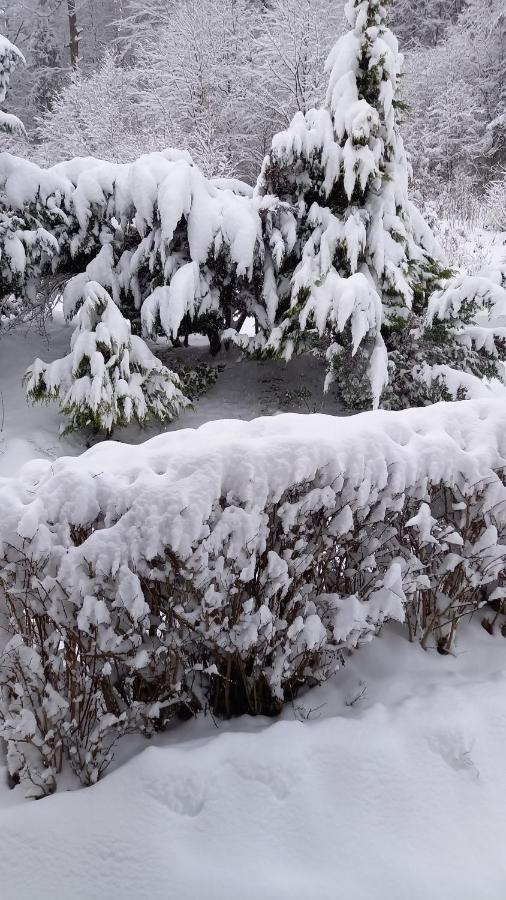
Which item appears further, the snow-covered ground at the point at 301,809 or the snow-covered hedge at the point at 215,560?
the snow-covered hedge at the point at 215,560

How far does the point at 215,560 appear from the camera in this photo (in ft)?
6.19

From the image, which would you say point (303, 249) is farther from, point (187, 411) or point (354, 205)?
point (187, 411)

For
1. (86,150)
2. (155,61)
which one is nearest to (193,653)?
(86,150)

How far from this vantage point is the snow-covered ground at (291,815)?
1.67 metres

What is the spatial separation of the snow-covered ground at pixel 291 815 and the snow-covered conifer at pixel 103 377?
349cm

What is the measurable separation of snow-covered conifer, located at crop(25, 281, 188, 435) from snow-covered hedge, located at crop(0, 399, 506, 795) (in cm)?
A: 308

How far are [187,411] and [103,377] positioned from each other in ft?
4.03

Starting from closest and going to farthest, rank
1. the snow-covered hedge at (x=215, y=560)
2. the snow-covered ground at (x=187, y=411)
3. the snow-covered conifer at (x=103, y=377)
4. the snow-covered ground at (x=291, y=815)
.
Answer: the snow-covered ground at (x=291, y=815), the snow-covered hedge at (x=215, y=560), the snow-covered conifer at (x=103, y=377), the snow-covered ground at (x=187, y=411)

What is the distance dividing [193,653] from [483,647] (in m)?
1.37

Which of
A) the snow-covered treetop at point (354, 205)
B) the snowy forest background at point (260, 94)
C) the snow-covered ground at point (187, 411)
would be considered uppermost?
the snowy forest background at point (260, 94)

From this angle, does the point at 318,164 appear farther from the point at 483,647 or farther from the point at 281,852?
the point at 281,852

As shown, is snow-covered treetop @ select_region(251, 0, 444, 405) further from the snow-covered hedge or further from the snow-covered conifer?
the snow-covered hedge

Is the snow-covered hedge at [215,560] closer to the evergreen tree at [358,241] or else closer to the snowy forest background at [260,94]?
the evergreen tree at [358,241]

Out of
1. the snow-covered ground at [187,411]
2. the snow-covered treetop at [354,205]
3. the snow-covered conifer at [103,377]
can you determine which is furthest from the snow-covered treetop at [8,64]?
the snow-covered treetop at [354,205]
